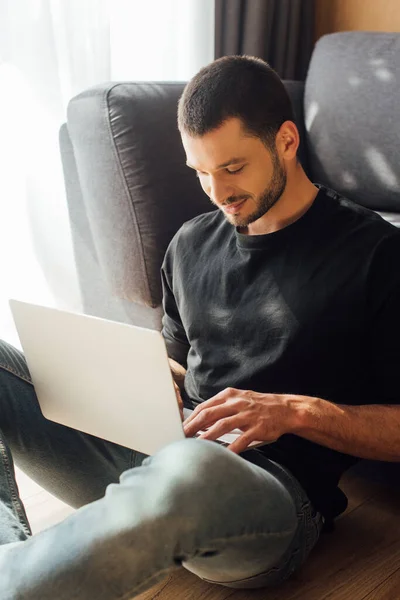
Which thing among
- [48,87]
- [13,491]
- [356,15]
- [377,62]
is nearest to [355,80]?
[377,62]

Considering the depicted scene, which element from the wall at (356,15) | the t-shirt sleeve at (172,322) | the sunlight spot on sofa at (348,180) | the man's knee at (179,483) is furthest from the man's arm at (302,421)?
the wall at (356,15)

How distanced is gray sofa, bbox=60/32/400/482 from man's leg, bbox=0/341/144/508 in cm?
49

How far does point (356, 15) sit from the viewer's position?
2738 mm

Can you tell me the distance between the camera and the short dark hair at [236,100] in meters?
1.21

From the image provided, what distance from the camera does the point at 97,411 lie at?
1.15 metres

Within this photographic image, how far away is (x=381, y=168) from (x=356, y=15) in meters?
0.97

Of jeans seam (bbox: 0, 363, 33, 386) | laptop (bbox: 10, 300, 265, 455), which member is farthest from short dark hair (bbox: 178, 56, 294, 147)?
jeans seam (bbox: 0, 363, 33, 386)

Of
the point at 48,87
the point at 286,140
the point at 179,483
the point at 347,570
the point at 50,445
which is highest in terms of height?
the point at 286,140

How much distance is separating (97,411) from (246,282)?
0.34m

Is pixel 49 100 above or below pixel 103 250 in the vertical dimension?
above

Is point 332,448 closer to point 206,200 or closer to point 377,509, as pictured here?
point 377,509

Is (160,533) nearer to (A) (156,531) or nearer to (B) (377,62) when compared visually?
(A) (156,531)

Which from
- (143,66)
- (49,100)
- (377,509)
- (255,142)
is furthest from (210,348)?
(143,66)

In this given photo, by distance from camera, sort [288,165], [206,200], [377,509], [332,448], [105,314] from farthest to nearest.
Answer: [105,314] → [206,200] → [377,509] → [288,165] → [332,448]
